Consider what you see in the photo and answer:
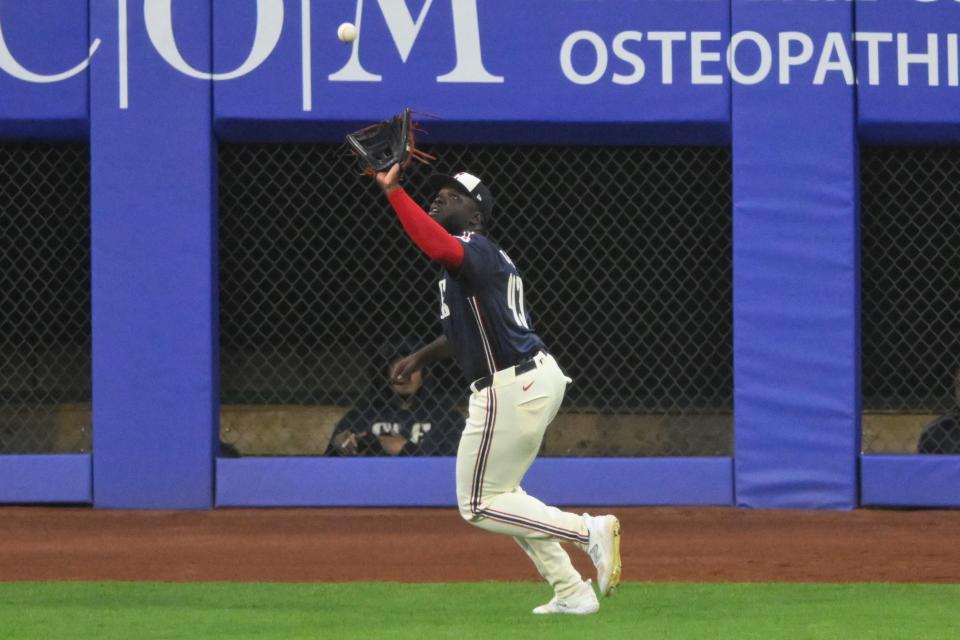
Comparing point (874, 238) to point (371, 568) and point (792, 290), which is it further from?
point (371, 568)

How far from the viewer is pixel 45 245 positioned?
11.4 metres

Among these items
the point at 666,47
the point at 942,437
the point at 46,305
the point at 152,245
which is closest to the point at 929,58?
the point at 666,47

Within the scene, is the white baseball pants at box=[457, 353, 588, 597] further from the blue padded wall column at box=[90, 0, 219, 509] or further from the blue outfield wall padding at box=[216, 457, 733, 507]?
the blue padded wall column at box=[90, 0, 219, 509]

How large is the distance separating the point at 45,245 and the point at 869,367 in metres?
6.21

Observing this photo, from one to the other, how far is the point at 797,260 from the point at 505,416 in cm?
389

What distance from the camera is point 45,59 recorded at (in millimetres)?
9430

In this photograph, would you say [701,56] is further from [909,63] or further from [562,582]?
[562,582]

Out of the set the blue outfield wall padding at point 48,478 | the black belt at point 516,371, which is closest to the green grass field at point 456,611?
the black belt at point 516,371

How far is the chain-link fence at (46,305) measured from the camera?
36.7ft

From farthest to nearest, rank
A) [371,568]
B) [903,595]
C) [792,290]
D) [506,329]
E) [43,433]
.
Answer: [43,433] → [792,290] → [371,568] → [903,595] → [506,329]

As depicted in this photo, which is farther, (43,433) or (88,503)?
(43,433)

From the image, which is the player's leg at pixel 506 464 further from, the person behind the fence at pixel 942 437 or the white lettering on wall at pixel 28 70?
the white lettering on wall at pixel 28 70

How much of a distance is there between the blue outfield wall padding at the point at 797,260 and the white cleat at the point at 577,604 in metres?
3.57

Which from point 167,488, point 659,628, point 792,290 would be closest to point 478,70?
point 792,290
